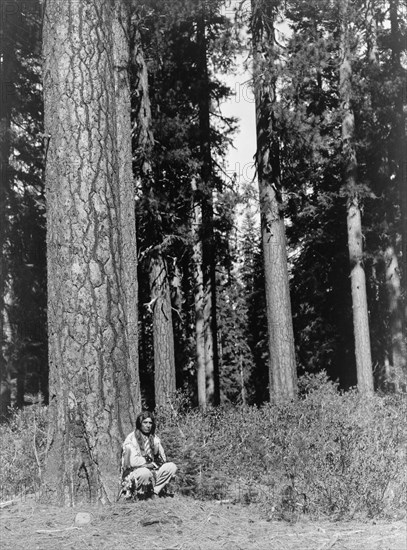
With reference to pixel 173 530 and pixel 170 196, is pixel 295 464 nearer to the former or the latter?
pixel 173 530

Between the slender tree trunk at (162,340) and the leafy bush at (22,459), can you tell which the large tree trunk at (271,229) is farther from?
the leafy bush at (22,459)

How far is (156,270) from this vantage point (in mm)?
14727

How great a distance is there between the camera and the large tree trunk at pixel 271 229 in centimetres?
1177

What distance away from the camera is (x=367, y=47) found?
2261 cm

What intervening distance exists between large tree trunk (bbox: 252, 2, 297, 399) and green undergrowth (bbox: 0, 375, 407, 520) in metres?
3.09

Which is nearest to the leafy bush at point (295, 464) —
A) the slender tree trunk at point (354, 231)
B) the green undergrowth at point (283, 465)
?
the green undergrowth at point (283, 465)

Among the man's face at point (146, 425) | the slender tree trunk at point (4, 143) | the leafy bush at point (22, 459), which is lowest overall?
the leafy bush at point (22, 459)

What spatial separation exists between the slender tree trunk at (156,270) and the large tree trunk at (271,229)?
3172 millimetres

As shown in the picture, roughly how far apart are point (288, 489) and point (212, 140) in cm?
1525

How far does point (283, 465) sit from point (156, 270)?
857cm

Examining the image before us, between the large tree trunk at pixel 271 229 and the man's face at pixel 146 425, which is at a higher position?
the large tree trunk at pixel 271 229

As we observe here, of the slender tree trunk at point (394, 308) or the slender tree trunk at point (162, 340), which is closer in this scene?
the slender tree trunk at point (162, 340)

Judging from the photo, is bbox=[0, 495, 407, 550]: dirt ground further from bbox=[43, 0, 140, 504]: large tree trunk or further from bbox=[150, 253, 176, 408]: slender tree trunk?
bbox=[150, 253, 176, 408]: slender tree trunk

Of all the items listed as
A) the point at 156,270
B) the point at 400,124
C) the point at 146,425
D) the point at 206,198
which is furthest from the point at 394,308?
the point at 146,425
